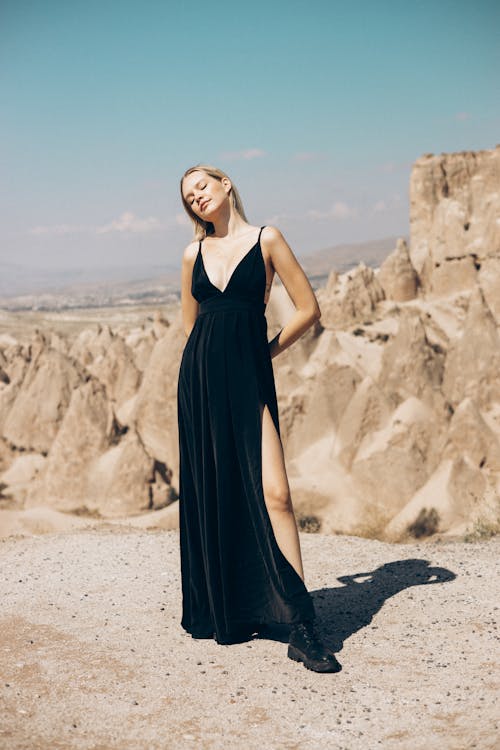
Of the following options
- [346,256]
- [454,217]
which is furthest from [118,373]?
[346,256]

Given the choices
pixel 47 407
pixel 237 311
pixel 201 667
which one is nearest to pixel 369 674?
pixel 201 667

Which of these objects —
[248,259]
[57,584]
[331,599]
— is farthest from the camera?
[57,584]

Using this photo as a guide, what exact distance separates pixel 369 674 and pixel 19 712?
4.32 feet

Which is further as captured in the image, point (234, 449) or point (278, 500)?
point (234, 449)

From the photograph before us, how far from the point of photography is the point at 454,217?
72.2 feet

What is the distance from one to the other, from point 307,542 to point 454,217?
18060 millimetres

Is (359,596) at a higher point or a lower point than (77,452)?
higher

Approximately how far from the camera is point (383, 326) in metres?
19.5

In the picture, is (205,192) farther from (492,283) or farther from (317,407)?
(492,283)

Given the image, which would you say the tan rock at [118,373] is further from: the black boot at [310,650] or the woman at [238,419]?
the black boot at [310,650]

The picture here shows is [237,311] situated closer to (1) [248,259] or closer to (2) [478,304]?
(1) [248,259]

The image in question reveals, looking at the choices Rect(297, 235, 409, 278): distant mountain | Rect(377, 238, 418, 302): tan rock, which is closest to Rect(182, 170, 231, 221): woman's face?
Rect(377, 238, 418, 302): tan rock

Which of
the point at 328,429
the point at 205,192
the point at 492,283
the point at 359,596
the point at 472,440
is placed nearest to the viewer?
the point at 205,192

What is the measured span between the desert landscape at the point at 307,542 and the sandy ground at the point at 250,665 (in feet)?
0.04
